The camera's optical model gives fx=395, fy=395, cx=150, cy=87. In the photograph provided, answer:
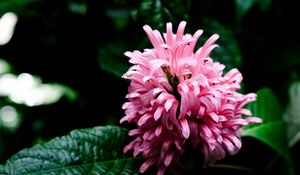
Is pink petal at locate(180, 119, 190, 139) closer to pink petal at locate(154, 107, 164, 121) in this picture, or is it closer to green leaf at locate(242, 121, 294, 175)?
pink petal at locate(154, 107, 164, 121)

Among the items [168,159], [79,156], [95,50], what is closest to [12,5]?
[95,50]

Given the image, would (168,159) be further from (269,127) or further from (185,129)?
(269,127)

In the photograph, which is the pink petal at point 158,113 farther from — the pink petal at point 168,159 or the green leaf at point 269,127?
the green leaf at point 269,127

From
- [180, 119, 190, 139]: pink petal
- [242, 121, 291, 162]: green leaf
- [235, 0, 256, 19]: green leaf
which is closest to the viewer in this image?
[180, 119, 190, 139]: pink petal


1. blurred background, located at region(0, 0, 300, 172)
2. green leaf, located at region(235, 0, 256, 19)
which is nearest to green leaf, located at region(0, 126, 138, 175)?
blurred background, located at region(0, 0, 300, 172)

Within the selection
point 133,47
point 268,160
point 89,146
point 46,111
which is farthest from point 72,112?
point 268,160

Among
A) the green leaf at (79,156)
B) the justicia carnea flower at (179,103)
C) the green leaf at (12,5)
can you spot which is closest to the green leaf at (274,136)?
the justicia carnea flower at (179,103)

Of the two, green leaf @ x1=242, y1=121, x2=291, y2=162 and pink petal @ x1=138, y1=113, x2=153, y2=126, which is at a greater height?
green leaf @ x1=242, y1=121, x2=291, y2=162
